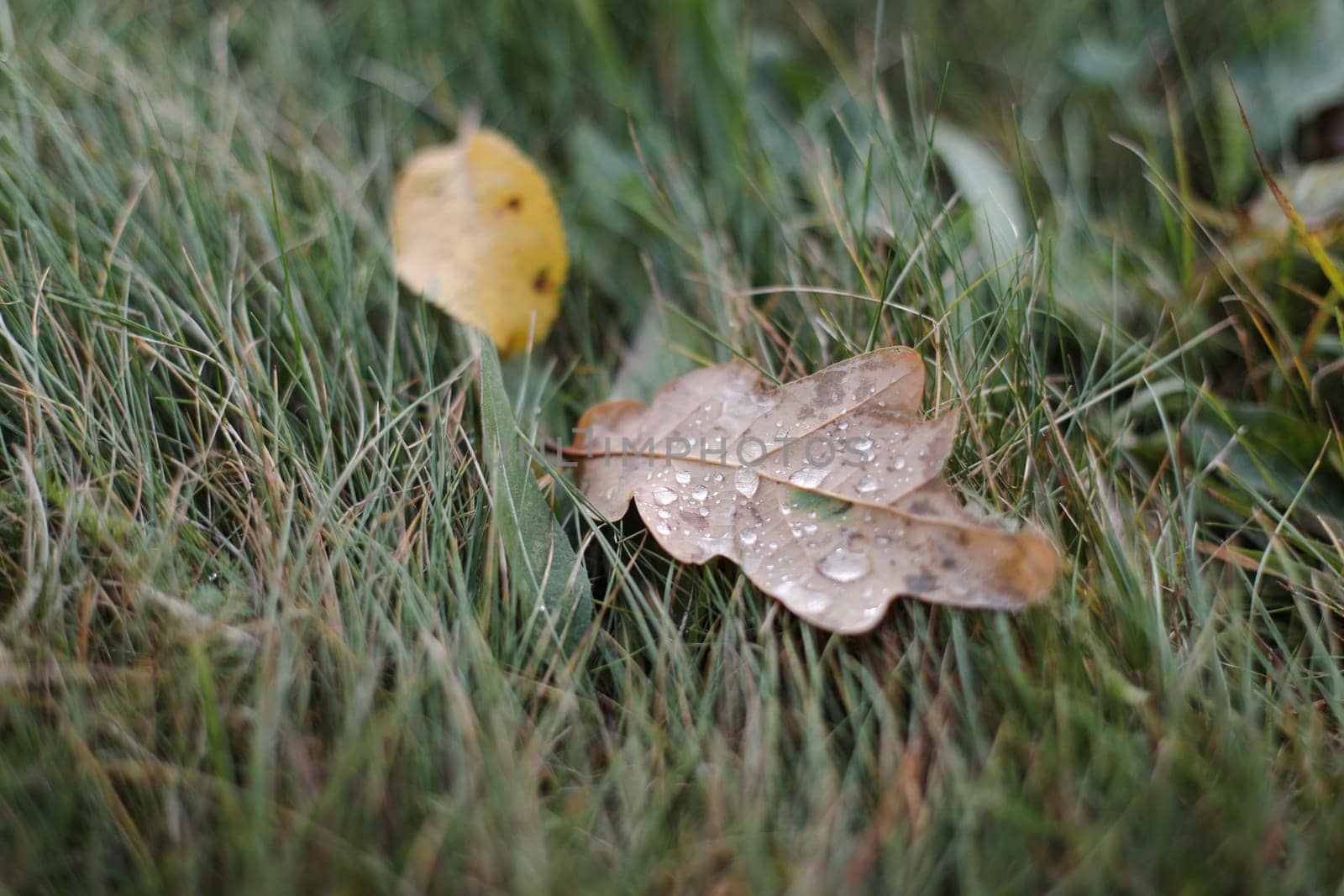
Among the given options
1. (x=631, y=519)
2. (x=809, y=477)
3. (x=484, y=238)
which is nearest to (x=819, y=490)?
(x=809, y=477)

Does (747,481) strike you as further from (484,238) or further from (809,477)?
(484,238)

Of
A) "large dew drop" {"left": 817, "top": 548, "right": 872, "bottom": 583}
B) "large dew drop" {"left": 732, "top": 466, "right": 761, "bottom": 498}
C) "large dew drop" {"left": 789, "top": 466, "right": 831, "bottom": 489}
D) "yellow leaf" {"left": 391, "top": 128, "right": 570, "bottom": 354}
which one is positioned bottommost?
"large dew drop" {"left": 817, "top": 548, "right": 872, "bottom": 583}

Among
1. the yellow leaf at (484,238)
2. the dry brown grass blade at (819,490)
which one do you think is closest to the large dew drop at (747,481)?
the dry brown grass blade at (819,490)

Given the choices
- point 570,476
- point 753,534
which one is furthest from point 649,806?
point 570,476

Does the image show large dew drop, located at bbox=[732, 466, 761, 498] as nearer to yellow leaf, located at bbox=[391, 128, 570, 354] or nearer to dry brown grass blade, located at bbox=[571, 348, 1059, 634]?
dry brown grass blade, located at bbox=[571, 348, 1059, 634]

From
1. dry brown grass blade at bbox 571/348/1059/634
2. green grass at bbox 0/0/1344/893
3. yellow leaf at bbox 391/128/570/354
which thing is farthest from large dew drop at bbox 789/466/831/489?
yellow leaf at bbox 391/128/570/354

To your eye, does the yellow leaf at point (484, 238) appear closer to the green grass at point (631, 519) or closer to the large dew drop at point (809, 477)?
the green grass at point (631, 519)
